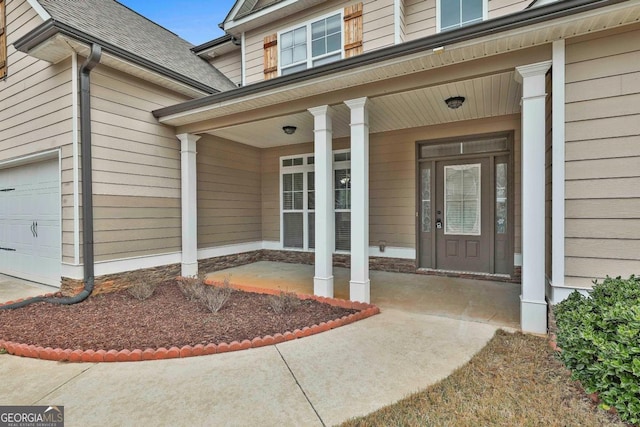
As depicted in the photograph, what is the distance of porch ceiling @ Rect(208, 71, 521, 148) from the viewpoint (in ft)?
12.9

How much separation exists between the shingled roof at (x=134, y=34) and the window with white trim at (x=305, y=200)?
2407 millimetres

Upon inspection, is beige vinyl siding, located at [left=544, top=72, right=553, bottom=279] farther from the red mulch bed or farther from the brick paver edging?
the brick paver edging

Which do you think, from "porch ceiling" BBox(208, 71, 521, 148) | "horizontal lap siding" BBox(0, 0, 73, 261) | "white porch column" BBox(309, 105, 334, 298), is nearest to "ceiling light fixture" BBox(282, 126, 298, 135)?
"porch ceiling" BBox(208, 71, 521, 148)

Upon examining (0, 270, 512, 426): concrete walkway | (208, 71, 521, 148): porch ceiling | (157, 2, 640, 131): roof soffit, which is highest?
(157, 2, 640, 131): roof soffit

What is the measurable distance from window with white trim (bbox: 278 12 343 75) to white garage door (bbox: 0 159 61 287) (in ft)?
15.5

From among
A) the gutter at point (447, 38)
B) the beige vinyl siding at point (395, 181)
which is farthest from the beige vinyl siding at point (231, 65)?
the gutter at point (447, 38)

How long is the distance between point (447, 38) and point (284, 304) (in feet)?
11.3

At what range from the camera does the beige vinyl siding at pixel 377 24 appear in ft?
19.2

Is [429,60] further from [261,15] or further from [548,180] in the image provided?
[261,15]

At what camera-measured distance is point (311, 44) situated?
6.62 metres

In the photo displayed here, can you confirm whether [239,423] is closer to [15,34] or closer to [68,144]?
[68,144]

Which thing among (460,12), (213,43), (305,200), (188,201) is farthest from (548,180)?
(213,43)

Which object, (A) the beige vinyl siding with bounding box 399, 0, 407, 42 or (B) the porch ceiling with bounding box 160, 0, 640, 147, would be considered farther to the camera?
(A) the beige vinyl siding with bounding box 399, 0, 407, 42

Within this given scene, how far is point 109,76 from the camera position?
15.7 feet
